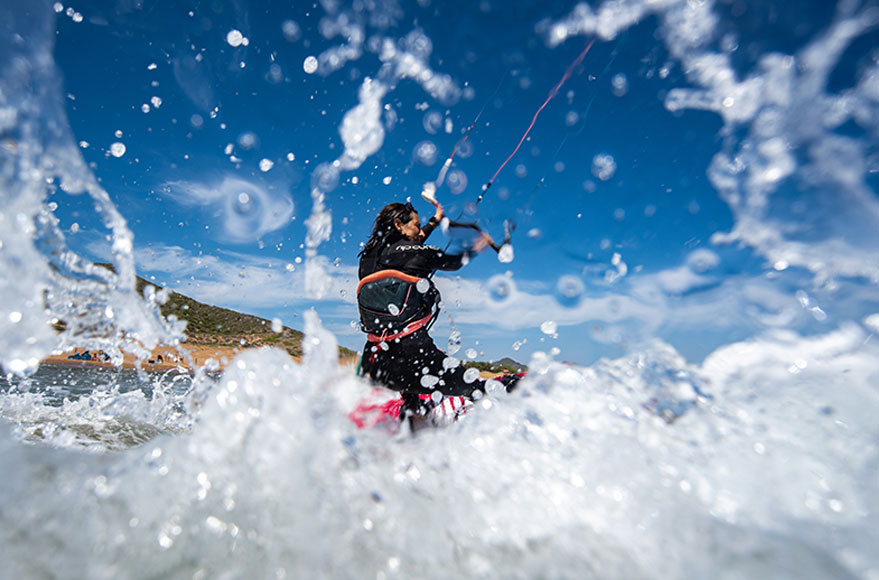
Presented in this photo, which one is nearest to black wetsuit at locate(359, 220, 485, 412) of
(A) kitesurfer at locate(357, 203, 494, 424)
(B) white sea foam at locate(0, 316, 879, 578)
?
(A) kitesurfer at locate(357, 203, 494, 424)

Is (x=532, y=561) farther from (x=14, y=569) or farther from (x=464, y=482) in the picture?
(x=14, y=569)

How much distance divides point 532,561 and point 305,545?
730 mm

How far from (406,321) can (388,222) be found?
92cm

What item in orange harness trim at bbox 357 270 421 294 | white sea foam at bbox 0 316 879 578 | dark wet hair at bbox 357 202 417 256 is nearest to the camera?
white sea foam at bbox 0 316 879 578

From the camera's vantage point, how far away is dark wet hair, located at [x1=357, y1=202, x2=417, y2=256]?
3.52 meters

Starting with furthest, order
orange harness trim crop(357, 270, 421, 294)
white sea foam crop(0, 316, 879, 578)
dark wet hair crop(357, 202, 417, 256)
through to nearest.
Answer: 1. dark wet hair crop(357, 202, 417, 256)
2. orange harness trim crop(357, 270, 421, 294)
3. white sea foam crop(0, 316, 879, 578)

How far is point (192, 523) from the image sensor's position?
51.8 inches

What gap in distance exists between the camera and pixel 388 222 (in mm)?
3623

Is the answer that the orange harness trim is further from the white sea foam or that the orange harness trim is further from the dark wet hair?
the white sea foam

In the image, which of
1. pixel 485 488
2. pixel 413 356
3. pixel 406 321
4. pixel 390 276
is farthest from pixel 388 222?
pixel 485 488

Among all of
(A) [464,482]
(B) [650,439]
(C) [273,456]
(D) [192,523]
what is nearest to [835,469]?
(B) [650,439]

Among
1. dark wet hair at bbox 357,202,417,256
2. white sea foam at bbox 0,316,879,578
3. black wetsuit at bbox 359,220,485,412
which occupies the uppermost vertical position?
dark wet hair at bbox 357,202,417,256

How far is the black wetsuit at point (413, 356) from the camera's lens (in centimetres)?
328

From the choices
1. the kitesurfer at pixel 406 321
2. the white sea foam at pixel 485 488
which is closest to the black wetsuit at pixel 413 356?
the kitesurfer at pixel 406 321
